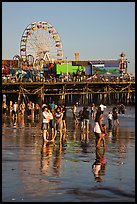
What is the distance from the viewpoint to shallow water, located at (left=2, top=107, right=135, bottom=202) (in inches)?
305

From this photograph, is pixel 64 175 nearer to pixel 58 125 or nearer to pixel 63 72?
pixel 58 125

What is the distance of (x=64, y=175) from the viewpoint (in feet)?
31.8

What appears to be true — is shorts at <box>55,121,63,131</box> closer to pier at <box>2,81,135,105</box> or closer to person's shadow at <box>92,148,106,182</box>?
person's shadow at <box>92,148,106,182</box>

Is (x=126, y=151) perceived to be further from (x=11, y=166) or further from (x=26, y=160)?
(x=11, y=166)

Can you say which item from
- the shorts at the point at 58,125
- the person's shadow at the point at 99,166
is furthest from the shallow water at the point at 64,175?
the shorts at the point at 58,125

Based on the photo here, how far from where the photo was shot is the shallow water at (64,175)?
7.75 m

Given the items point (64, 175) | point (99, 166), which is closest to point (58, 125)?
point (99, 166)

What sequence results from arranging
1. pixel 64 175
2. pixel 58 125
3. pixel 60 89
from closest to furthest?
pixel 64 175
pixel 58 125
pixel 60 89

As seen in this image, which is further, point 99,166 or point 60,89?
point 60,89

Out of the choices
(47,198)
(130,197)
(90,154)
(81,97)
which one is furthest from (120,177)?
(81,97)

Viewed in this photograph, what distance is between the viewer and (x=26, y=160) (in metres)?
11.8

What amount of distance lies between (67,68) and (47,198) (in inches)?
3120

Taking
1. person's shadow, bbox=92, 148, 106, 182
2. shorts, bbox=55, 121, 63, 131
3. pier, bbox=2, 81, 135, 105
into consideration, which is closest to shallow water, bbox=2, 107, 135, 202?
person's shadow, bbox=92, 148, 106, 182

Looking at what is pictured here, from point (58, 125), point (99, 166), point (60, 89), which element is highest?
point (60, 89)
